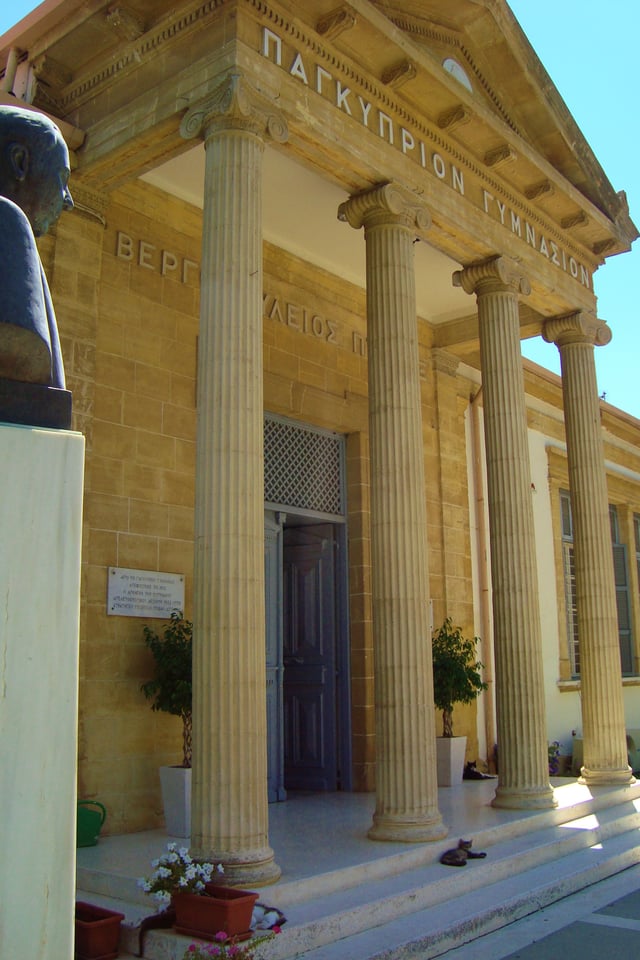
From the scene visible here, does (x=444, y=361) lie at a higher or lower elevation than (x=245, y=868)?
higher

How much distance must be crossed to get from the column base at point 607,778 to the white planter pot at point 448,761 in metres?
1.27

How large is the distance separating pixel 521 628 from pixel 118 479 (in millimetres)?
3793

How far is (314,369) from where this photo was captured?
964 cm

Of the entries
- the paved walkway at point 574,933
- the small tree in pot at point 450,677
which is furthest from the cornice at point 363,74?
the paved walkway at point 574,933

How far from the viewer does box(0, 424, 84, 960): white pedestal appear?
2143 mm

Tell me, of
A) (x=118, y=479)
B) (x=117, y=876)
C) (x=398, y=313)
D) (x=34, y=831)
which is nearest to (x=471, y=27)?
(x=398, y=313)

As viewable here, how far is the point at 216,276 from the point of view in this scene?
578 centimetres

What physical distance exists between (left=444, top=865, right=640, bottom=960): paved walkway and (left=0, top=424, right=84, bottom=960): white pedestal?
355 cm

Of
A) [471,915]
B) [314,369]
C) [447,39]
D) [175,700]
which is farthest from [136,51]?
[471,915]

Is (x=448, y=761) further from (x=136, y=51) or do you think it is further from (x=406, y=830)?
(x=136, y=51)

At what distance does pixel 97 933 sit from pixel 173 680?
8.32ft

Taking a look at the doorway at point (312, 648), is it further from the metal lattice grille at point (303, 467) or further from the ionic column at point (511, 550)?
the ionic column at point (511, 550)

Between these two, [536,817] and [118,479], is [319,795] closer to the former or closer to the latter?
[536,817]

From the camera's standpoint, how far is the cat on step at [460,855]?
6094mm
